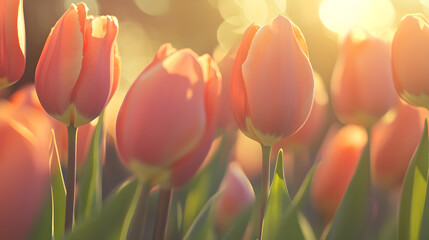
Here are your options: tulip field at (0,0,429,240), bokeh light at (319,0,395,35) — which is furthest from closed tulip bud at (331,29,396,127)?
bokeh light at (319,0,395,35)

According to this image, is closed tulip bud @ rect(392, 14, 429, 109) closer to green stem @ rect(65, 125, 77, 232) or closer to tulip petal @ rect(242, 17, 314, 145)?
tulip petal @ rect(242, 17, 314, 145)

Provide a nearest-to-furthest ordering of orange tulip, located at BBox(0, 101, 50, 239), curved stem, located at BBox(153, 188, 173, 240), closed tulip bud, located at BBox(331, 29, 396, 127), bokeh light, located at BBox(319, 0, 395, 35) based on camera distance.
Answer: orange tulip, located at BBox(0, 101, 50, 239) → curved stem, located at BBox(153, 188, 173, 240) → closed tulip bud, located at BBox(331, 29, 396, 127) → bokeh light, located at BBox(319, 0, 395, 35)

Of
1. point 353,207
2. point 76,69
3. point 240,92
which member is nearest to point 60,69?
point 76,69

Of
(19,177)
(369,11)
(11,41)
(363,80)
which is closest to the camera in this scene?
(19,177)

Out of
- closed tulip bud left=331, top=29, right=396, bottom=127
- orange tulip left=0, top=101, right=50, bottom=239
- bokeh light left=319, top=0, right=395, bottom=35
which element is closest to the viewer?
orange tulip left=0, top=101, right=50, bottom=239

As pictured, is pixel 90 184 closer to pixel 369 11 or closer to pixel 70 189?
pixel 70 189

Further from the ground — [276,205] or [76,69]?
[76,69]
